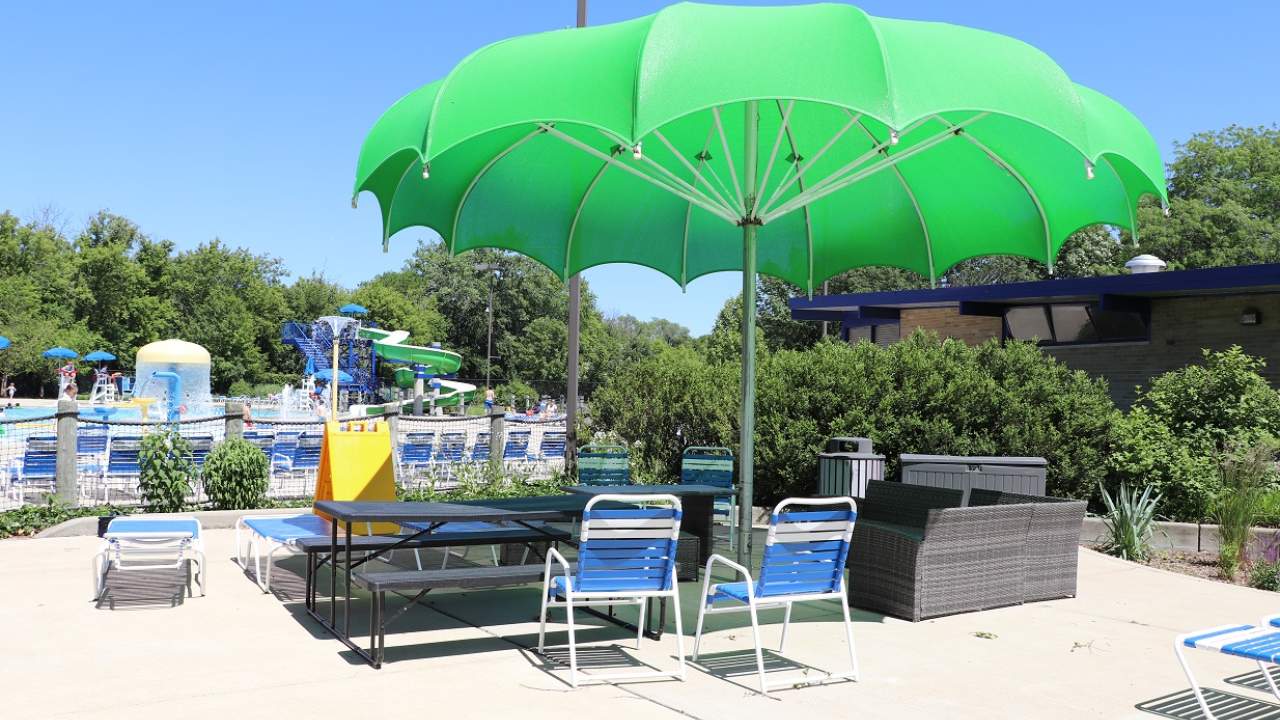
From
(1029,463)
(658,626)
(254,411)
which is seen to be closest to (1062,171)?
(1029,463)

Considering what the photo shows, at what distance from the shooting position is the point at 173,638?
6.22m

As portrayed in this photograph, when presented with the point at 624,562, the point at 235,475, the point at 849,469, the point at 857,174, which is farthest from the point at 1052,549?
the point at 235,475

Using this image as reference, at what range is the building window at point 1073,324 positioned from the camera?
17781mm

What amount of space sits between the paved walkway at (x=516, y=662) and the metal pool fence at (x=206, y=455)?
4526 mm

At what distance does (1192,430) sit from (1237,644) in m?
8.77

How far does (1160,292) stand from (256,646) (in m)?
15.1

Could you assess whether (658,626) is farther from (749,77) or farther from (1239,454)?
(1239,454)

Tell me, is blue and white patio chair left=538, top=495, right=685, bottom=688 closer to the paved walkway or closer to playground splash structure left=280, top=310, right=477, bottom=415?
the paved walkway

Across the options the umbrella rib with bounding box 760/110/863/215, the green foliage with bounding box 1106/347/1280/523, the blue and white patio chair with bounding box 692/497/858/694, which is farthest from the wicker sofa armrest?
the green foliage with bounding box 1106/347/1280/523

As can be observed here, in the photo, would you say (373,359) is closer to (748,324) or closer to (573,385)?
(573,385)

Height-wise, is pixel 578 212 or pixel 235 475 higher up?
pixel 578 212

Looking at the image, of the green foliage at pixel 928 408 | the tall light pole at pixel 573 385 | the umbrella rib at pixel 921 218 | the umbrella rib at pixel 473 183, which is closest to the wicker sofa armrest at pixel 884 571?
the umbrella rib at pixel 921 218

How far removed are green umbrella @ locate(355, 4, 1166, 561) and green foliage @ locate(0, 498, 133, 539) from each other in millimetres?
6233

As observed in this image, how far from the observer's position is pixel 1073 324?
18.7 metres
